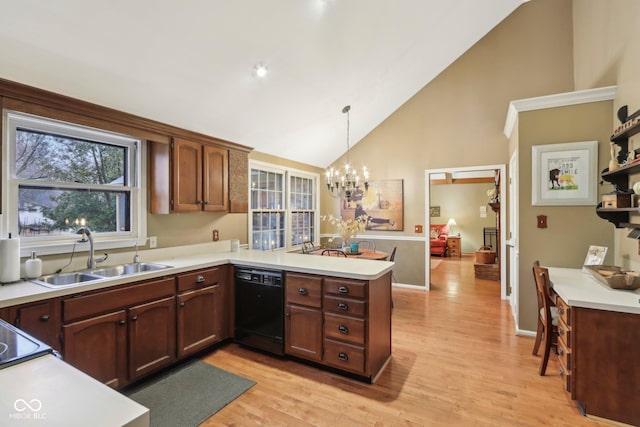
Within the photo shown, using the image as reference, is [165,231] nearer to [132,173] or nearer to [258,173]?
[132,173]

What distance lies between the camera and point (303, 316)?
268 centimetres

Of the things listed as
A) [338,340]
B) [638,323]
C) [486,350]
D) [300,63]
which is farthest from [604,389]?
[300,63]

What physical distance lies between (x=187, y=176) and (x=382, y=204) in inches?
143

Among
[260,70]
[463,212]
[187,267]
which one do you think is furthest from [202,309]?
[463,212]

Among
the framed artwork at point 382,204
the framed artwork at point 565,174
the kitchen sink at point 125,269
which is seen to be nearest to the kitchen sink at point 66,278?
the kitchen sink at point 125,269

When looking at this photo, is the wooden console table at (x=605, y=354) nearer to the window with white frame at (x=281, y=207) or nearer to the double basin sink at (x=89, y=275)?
the double basin sink at (x=89, y=275)

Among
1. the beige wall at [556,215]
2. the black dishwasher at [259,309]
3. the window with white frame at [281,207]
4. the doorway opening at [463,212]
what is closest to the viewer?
the black dishwasher at [259,309]

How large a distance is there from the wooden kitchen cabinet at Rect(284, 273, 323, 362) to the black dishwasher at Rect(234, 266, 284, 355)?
0.26ft

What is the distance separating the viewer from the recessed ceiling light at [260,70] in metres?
3.12

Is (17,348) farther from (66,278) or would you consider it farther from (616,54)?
(616,54)

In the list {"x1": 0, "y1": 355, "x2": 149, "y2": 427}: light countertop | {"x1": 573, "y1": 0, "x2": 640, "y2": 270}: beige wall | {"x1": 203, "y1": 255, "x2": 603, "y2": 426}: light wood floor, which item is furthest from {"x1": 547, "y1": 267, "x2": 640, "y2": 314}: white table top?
{"x1": 0, "y1": 355, "x2": 149, "y2": 427}: light countertop

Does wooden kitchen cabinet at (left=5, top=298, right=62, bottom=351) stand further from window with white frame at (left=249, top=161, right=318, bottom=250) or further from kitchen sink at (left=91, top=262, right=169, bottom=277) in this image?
window with white frame at (left=249, top=161, right=318, bottom=250)

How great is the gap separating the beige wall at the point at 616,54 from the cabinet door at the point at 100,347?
409cm

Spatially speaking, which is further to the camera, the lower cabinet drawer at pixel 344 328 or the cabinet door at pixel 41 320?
the lower cabinet drawer at pixel 344 328
